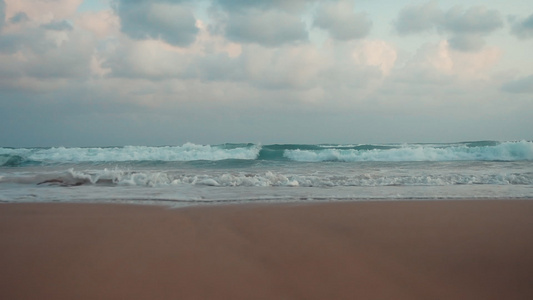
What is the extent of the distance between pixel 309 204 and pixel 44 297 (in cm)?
Result: 329

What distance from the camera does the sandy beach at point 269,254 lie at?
201 centimetres

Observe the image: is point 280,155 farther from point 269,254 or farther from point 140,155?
point 269,254

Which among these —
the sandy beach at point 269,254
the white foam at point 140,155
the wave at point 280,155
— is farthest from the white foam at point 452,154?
the sandy beach at point 269,254

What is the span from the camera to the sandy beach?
201 centimetres

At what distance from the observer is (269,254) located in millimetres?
2592

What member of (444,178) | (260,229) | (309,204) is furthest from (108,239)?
(444,178)

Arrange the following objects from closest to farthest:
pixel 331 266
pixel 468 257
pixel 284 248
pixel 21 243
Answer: pixel 331 266 → pixel 468 257 → pixel 284 248 → pixel 21 243

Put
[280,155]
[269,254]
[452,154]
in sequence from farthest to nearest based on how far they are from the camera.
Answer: [280,155] < [452,154] < [269,254]

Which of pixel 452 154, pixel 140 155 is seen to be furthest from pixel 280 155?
pixel 452 154

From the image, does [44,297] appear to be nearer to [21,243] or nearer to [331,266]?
Answer: [21,243]

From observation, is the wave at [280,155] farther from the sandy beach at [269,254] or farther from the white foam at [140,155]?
the sandy beach at [269,254]

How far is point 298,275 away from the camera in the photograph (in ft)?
7.11

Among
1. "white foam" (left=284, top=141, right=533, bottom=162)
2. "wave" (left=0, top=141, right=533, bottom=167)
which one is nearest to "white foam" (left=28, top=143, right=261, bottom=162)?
"wave" (left=0, top=141, right=533, bottom=167)

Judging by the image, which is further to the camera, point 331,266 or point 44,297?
point 331,266
